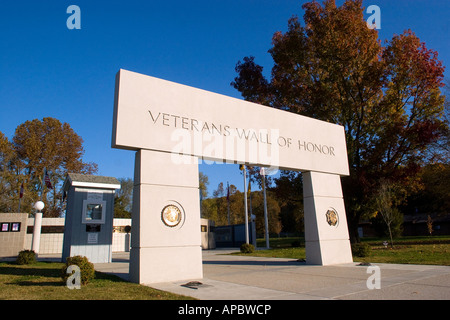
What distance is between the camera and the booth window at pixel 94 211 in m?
16.2

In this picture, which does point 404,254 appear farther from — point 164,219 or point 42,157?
point 42,157

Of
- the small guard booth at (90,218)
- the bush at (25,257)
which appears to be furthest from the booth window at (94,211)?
the bush at (25,257)

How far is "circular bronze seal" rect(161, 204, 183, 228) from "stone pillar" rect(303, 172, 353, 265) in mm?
6118

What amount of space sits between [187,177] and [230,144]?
2.04 m

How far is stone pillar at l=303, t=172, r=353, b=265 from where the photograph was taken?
13.1 m

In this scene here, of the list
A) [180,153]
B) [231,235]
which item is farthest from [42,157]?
[180,153]

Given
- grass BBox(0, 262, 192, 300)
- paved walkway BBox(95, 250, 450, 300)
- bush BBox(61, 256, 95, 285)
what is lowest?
paved walkway BBox(95, 250, 450, 300)

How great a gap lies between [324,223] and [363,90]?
42.0 feet

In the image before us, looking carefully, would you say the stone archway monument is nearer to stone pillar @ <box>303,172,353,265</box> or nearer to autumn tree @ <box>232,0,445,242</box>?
stone pillar @ <box>303,172,353,265</box>

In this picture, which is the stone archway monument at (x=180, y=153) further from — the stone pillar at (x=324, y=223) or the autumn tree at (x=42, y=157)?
→ the autumn tree at (x=42, y=157)

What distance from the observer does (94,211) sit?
651 inches

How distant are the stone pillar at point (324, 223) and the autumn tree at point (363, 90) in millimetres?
6794

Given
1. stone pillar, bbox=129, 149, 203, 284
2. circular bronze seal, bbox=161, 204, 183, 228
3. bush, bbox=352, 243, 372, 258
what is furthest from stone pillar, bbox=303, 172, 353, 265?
circular bronze seal, bbox=161, 204, 183, 228

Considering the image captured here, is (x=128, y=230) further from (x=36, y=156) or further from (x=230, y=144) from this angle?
(x=230, y=144)
